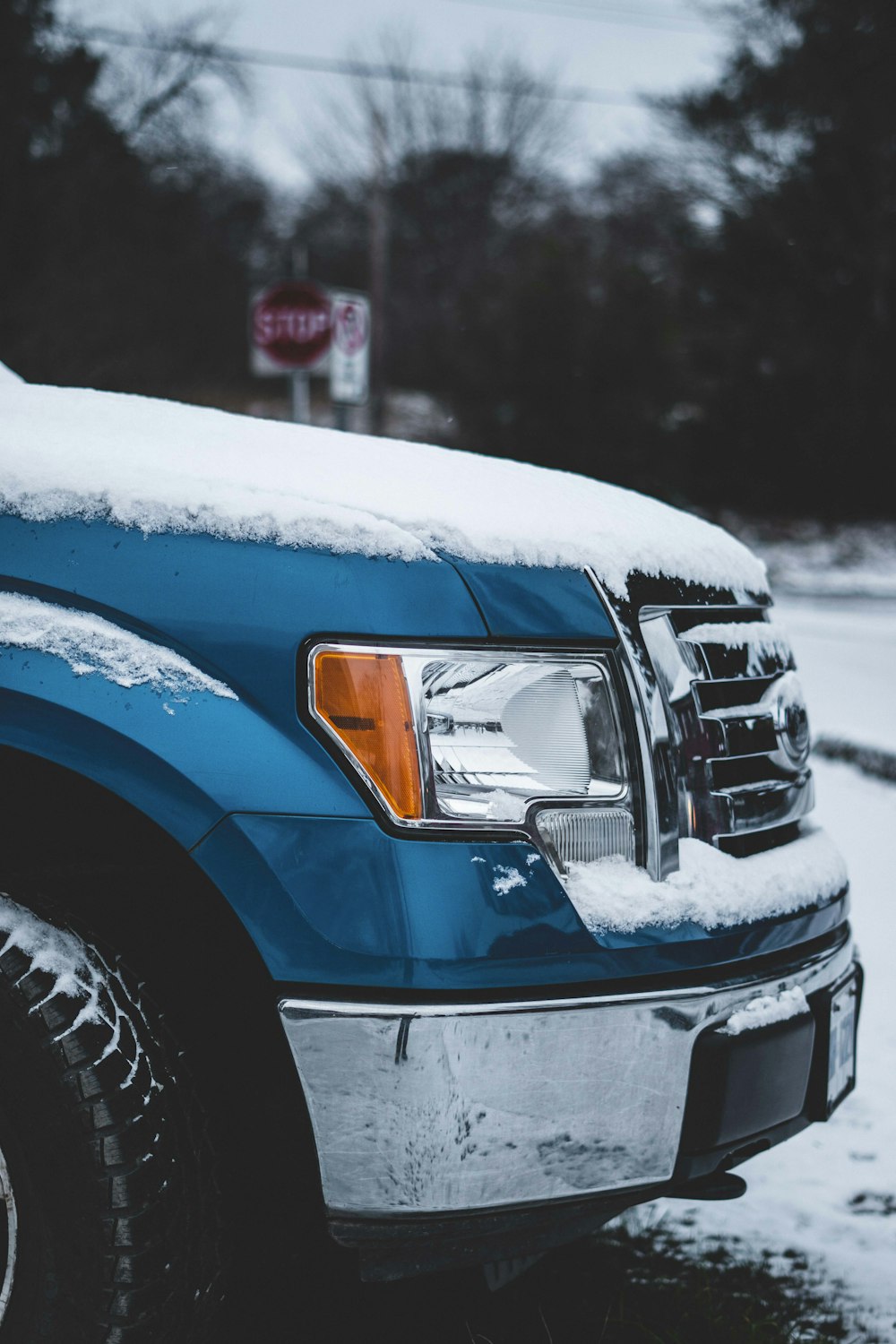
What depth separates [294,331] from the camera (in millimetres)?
7270

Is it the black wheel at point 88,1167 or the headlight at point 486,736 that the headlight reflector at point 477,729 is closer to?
the headlight at point 486,736

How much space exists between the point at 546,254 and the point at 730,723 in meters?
15.7

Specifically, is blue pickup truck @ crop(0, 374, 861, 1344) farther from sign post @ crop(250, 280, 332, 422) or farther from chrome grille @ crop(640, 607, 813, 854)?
sign post @ crop(250, 280, 332, 422)

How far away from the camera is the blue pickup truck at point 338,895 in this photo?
1404 mm

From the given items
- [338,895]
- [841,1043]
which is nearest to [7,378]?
[338,895]

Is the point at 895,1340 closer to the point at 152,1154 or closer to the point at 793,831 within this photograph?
the point at 793,831

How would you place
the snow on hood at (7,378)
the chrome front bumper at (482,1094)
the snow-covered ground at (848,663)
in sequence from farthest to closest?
the snow-covered ground at (848,663)
the snow on hood at (7,378)
the chrome front bumper at (482,1094)

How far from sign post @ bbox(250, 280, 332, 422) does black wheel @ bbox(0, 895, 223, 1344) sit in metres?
6.03

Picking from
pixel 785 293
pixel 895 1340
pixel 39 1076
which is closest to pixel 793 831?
pixel 895 1340

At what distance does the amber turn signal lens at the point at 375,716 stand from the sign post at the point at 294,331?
5.93 meters

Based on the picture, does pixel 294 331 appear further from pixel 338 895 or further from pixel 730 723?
pixel 338 895

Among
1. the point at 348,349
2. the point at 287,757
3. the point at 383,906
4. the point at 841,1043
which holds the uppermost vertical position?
the point at 348,349

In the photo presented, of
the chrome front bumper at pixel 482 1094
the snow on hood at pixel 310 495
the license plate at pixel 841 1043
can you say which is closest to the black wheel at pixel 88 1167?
the chrome front bumper at pixel 482 1094

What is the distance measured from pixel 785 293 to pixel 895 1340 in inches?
859
